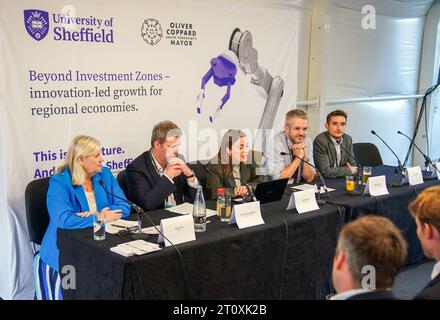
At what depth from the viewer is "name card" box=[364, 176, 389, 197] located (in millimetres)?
3223

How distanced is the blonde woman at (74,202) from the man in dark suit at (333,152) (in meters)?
1.72

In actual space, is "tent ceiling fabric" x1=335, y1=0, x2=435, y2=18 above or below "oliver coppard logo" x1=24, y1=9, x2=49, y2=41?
above

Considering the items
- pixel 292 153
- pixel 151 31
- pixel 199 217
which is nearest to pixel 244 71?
pixel 151 31

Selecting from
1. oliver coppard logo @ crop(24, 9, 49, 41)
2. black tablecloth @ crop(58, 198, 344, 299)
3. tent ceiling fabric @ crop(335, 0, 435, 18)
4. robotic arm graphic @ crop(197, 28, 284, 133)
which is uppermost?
tent ceiling fabric @ crop(335, 0, 435, 18)

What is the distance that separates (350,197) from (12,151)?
211cm

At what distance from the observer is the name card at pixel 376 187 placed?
322 centimetres

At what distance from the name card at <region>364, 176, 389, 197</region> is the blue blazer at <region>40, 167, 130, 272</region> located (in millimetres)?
1543

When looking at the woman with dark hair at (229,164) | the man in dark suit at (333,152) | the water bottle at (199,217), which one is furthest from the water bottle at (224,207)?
the man in dark suit at (333,152)

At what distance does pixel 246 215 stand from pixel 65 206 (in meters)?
0.90

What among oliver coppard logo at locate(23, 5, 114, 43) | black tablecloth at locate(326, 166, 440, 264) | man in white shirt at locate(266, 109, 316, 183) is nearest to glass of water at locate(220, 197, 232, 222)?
black tablecloth at locate(326, 166, 440, 264)

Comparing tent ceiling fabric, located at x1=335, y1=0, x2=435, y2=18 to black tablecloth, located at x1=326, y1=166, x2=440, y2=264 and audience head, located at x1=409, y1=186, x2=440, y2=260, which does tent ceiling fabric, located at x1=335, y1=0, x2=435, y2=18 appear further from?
audience head, located at x1=409, y1=186, x2=440, y2=260

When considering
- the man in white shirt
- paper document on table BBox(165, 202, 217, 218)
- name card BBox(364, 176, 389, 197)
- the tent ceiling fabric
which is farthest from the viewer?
the tent ceiling fabric

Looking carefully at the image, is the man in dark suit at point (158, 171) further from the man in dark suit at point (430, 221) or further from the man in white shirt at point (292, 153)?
the man in dark suit at point (430, 221)
